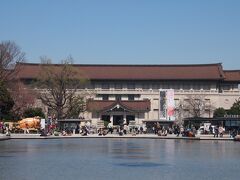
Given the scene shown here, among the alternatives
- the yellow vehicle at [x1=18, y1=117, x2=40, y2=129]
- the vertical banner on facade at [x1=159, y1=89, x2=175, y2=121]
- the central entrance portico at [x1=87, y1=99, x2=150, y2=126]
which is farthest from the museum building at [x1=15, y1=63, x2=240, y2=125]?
the yellow vehicle at [x1=18, y1=117, x2=40, y2=129]

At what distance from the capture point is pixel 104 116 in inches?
3644

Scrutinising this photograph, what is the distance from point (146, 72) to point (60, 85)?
93.3ft

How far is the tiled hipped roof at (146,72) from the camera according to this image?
3907 inches

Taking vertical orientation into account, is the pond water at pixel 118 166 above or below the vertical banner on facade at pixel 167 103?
below

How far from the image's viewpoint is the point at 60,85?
7606 centimetres

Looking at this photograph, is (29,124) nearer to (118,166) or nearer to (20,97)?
(20,97)

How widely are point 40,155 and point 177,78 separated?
70015mm

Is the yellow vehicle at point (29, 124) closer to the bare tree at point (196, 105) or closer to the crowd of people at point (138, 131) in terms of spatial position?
the crowd of people at point (138, 131)

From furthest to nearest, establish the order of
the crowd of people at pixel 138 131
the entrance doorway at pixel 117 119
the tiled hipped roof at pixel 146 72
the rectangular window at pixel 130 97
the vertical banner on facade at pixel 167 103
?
the rectangular window at pixel 130 97
the tiled hipped roof at pixel 146 72
the entrance doorway at pixel 117 119
the vertical banner on facade at pixel 167 103
the crowd of people at pixel 138 131

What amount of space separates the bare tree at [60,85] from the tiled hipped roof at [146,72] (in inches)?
797

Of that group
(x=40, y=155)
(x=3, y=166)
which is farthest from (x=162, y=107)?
(x=3, y=166)

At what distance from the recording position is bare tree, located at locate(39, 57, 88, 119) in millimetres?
75688

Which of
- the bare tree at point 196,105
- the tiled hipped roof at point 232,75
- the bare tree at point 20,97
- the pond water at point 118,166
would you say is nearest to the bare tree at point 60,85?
the bare tree at point 20,97

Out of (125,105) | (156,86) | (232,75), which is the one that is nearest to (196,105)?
(156,86)
